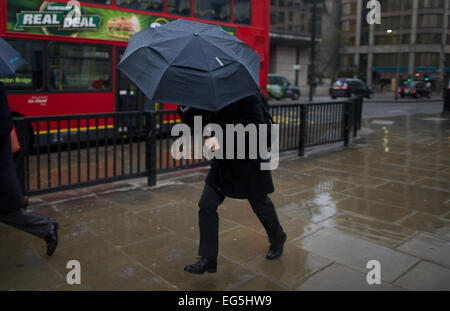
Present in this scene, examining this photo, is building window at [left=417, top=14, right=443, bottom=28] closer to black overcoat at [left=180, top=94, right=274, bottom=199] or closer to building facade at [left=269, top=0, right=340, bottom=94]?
building facade at [left=269, top=0, right=340, bottom=94]

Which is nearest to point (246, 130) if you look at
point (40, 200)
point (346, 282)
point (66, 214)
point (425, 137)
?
point (346, 282)

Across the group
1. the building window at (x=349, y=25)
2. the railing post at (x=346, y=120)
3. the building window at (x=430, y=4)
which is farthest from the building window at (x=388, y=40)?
the railing post at (x=346, y=120)

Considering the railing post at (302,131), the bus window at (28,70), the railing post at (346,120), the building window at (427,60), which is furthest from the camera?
the building window at (427,60)

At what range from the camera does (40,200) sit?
5.53m

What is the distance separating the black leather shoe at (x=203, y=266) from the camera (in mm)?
3445

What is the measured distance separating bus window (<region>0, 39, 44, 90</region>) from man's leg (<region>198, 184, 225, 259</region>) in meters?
6.80

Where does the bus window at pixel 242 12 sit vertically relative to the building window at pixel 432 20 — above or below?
below

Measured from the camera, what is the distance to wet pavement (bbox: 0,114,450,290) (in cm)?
340

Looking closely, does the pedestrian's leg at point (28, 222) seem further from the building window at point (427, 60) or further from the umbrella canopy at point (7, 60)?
the building window at point (427, 60)

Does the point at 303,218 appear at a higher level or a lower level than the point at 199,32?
lower

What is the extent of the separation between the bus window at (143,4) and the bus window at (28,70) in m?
2.16
